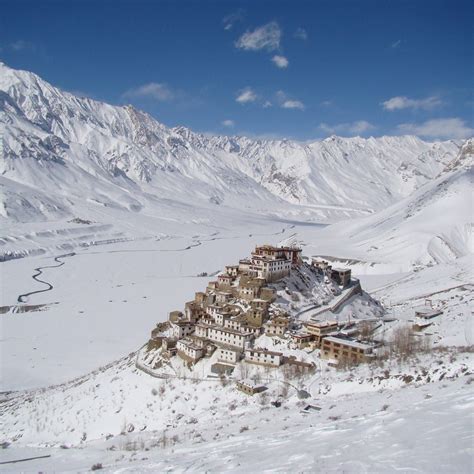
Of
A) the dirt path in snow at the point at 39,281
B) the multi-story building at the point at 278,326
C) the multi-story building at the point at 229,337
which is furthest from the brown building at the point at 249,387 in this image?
the dirt path in snow at the point at 39,281

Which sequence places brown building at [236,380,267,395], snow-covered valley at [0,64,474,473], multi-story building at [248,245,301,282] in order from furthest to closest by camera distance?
multi-story building at [248,245,301,282] < brown building at [236,380,267,395] < snow-covered valley at [0,64,474,473]

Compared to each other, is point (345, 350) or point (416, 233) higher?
point (416, 233)

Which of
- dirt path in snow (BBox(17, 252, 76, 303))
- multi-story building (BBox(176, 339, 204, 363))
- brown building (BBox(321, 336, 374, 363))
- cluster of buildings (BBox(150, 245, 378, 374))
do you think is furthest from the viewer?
dirt path in snow (BBox(17, 252, 76, 303))

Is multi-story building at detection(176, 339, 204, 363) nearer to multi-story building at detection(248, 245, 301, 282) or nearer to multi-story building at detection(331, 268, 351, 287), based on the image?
multi-story building at detection(248, 245, 301, 282)

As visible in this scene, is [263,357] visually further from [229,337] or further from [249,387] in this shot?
[249,387]

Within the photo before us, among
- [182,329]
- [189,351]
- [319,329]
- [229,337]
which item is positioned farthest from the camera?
[182,329]

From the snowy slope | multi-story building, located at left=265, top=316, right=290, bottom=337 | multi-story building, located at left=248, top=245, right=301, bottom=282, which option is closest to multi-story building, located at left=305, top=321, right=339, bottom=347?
multi-story building, located at left=265, top=316, right=290, bottom=337

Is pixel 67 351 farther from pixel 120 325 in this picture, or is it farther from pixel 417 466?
pixel 417 466

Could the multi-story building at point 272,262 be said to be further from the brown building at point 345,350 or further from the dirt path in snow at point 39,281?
the dirt path in snow at point 39,281

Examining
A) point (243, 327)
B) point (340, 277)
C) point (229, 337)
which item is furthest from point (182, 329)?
point (340, 277)

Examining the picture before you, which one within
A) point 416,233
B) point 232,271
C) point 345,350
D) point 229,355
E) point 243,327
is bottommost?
point 345,350
